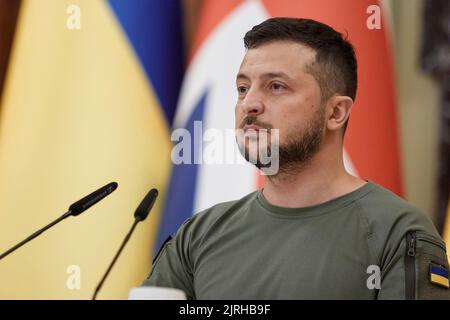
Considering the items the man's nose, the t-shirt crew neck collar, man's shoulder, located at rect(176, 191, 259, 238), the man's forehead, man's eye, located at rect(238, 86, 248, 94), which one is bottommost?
man's shoulder, located at rect(176, 191, 259, 238)

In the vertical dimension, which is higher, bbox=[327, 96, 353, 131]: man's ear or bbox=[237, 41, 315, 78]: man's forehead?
bbox=[237, 41, 315, 78]: man's forehead

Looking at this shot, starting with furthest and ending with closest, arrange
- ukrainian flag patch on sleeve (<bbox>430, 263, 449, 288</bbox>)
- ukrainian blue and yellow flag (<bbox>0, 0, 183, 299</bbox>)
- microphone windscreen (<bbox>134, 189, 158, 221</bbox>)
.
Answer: ukrainian blue and yellow flag (<bbox>0, 0, 183, 299</bbox>) → microphone windscreen (<bbox>134, 189, 158, 221</bbox>) → ukrainian flag patch on sleeve (<bbox>430, 263, 449, 288</bbox>)

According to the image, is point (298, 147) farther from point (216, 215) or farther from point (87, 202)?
point (87, 202)

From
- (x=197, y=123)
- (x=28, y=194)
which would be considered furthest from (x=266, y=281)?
(x=28, y=194)

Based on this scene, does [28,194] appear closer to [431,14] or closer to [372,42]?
[372,42]

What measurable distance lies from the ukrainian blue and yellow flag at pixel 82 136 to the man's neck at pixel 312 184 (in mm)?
874

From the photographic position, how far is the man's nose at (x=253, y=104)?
140cm

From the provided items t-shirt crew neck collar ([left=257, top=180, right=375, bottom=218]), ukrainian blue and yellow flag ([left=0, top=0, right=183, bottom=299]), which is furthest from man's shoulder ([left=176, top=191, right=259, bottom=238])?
ukrainian blue and yellow flag ([left=0, top=0, right=183, bottom=299])

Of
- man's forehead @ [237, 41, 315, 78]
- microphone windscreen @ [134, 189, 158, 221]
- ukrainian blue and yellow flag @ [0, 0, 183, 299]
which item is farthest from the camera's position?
ukrainian blue and yellow flag @ [0, 0, 183, 299]

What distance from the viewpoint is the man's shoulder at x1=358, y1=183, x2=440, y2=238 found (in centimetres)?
131

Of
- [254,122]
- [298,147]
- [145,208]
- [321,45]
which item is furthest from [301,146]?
[145,208]

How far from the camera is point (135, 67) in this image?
2.38 metres

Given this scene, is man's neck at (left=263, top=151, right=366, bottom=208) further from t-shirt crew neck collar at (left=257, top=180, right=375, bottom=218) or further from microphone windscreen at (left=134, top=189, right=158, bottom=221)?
microphone windscreen at (left=134, top=189, right=158, bottom=221)

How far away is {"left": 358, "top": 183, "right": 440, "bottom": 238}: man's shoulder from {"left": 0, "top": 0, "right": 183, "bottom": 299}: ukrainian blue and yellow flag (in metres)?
1.04
